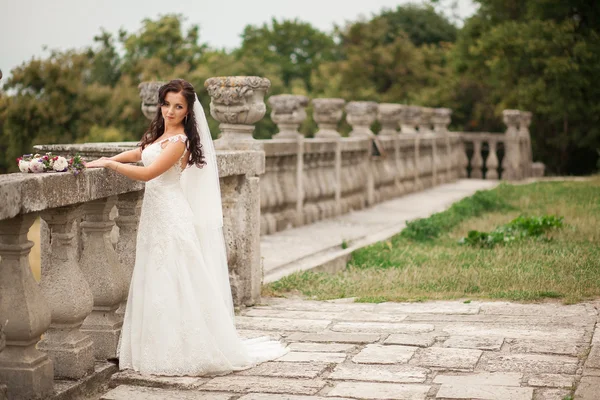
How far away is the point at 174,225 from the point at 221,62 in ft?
139

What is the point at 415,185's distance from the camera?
66.8 ft

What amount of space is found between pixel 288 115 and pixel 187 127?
7.79m

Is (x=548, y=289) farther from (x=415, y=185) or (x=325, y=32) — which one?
(x=325, y=32)

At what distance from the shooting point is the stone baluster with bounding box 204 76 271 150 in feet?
31.9

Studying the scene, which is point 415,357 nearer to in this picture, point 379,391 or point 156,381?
point 379,391

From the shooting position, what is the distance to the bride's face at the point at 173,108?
18.4 feet

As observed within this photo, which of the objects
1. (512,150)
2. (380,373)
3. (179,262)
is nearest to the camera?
(380,373)

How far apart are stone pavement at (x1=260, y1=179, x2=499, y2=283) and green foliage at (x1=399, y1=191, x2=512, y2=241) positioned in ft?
1.07

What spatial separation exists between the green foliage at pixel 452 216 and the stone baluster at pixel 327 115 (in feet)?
7.40

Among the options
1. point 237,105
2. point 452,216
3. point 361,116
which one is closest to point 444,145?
point 361,116

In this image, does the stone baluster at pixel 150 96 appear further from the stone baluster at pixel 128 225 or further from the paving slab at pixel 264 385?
the paving slab at pixel 264 385

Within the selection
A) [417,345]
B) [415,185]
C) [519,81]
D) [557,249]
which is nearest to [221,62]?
[519,81]

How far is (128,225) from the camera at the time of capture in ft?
18.8

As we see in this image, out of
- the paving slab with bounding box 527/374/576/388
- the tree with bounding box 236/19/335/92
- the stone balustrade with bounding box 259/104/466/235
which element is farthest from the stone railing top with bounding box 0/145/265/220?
the tree with bounding box 236/19/335/92
